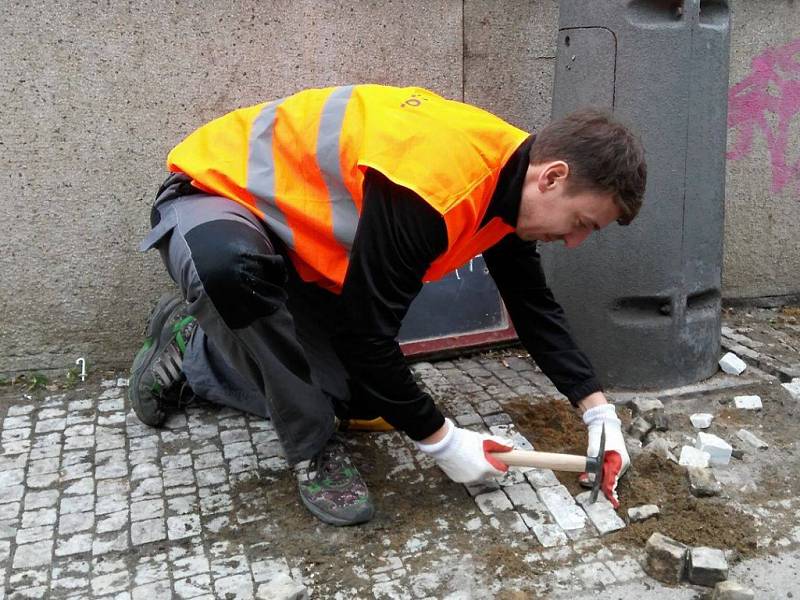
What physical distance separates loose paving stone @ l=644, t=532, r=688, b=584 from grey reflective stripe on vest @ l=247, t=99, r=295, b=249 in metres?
1.45

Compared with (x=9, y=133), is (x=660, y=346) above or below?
below

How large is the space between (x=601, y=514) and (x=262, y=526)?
110cm

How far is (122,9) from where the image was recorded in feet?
10.6

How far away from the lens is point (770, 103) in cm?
421

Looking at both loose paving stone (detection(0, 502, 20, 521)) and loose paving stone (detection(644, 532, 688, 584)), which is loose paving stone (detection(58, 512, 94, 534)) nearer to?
loose paving stone (detection(0, 502, 20, 521))

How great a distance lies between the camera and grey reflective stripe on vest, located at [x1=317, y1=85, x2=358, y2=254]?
228cm

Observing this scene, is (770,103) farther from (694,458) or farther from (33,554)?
(33,554)

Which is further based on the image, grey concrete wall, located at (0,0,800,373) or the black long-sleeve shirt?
grey concrete wall, located at (0,0,800,373)

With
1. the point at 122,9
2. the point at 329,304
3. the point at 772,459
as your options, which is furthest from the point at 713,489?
the point at 122,9

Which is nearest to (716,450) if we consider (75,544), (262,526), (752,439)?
(752,439)

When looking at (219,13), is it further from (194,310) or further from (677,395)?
(677,395)

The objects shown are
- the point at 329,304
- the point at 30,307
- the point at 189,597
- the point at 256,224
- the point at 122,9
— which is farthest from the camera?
the point at 30,307

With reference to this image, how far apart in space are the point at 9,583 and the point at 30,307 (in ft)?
5.25

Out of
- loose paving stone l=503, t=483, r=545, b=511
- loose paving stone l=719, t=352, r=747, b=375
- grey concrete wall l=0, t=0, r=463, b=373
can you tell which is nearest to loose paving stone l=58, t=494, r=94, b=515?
grey concrete wall l=0, t=0, r=463, b=373
